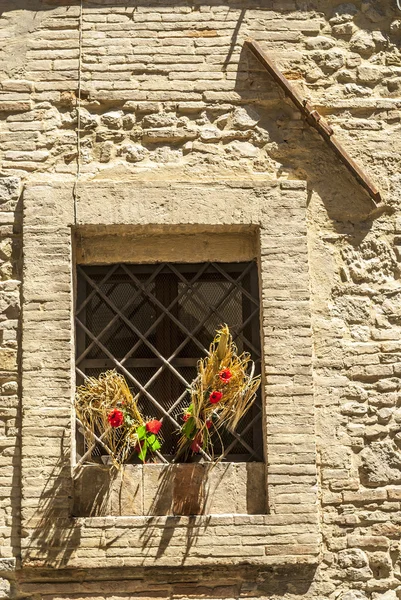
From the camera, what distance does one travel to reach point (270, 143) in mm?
4906

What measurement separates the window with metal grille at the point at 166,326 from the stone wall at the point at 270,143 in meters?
0.31

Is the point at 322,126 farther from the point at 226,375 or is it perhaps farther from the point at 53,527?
the point at 53,527

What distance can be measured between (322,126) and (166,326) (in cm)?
139

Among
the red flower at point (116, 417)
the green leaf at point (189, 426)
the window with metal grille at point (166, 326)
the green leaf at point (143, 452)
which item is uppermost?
the window with metal grille at point (166, 326)

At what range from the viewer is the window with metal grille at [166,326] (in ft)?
15.3

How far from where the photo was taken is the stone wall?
4.54 m

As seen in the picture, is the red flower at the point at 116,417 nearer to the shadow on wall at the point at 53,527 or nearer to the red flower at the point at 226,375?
the shadow on wall at the point at 53,527

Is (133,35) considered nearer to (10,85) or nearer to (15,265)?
(10,85)

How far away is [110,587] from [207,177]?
7.25 feet

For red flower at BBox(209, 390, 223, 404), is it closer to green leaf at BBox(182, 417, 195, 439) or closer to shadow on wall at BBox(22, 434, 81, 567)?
green leaf at BBox(182, 417, 195, 439)

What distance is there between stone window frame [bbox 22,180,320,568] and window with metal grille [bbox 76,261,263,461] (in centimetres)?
16

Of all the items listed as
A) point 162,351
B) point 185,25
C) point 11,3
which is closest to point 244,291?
point 162,351

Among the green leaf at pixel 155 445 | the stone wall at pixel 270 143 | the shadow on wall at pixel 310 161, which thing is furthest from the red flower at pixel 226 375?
the shadow on wall at pixel 310 161

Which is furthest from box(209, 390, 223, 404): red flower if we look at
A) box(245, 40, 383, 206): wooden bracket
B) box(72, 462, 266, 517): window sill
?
box(245, 40, 383, 206): wooden bracket
